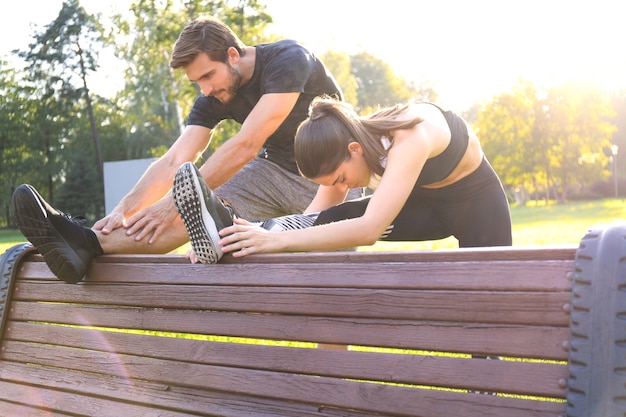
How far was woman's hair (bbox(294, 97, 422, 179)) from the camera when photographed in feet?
9.83

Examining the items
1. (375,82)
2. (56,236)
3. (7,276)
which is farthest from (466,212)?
(375,82)

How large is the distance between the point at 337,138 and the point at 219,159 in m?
1.24

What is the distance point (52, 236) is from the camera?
3.19 meters

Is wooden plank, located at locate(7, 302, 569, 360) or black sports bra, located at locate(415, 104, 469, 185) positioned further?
black sports bra, located at locate(415, 104, 469, 185)

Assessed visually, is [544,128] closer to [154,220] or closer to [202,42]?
[202,42]

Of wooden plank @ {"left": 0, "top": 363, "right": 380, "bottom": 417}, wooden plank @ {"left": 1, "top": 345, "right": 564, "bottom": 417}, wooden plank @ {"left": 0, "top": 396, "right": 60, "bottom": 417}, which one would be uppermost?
wooden plank @ {"left": 1, "top": 345, "right": 564, "bottom": 417}

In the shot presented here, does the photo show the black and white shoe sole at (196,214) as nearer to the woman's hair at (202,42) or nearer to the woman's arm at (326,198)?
the woman's arm at (326,198)

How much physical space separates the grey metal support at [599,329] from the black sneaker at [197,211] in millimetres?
1258

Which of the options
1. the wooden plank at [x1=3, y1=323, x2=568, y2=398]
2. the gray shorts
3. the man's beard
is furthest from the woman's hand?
the gray shorts

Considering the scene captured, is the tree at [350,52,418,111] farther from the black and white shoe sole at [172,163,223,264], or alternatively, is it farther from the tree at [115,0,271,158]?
the black and white shoe sole at [172,163,223,264]

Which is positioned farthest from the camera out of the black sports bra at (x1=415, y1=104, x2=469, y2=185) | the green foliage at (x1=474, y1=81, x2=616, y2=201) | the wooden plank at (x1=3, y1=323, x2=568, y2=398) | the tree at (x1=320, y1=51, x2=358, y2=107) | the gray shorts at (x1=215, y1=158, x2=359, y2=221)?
the green foliage at (x1=474, y1=81, x2=616, y2=201)

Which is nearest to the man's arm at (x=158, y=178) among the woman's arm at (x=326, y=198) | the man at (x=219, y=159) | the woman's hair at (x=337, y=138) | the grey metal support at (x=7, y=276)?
the man at (x=219, y=159)

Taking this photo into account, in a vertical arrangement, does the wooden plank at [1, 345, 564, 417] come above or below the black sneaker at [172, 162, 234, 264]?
below

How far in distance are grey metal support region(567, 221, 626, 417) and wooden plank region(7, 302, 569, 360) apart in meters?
0.06
